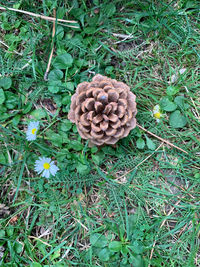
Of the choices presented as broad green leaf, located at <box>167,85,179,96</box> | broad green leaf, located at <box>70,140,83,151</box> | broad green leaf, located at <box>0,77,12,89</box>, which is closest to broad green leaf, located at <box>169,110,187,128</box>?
broad green leaf, located at <box>167,85,179,96</box>

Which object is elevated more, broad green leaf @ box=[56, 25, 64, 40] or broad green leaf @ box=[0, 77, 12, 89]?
broad green leaf @ box=[56, 25, 64, 40]

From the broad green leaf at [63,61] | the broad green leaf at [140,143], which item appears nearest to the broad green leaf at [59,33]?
the broad green leaf at [63,61]

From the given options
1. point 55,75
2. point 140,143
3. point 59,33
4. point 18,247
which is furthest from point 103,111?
point 18,247

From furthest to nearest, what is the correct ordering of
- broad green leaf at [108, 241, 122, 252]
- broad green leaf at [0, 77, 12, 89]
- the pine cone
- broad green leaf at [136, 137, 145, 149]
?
broad green leaf at [0, 77, 12, 89]
broad green leaf at [136, 137, 145, 149]
broad green leaf at [108, 241, 122, 252]
the pine cone

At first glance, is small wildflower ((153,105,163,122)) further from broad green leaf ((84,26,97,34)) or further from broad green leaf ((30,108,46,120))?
broad green leaf ((30,108,46,120))

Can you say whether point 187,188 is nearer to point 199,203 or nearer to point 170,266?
point 199,203

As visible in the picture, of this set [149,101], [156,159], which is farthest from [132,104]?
[156,159]

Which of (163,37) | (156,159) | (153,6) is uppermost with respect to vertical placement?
(153,6)

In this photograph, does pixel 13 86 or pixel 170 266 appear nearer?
pixel 170 266
